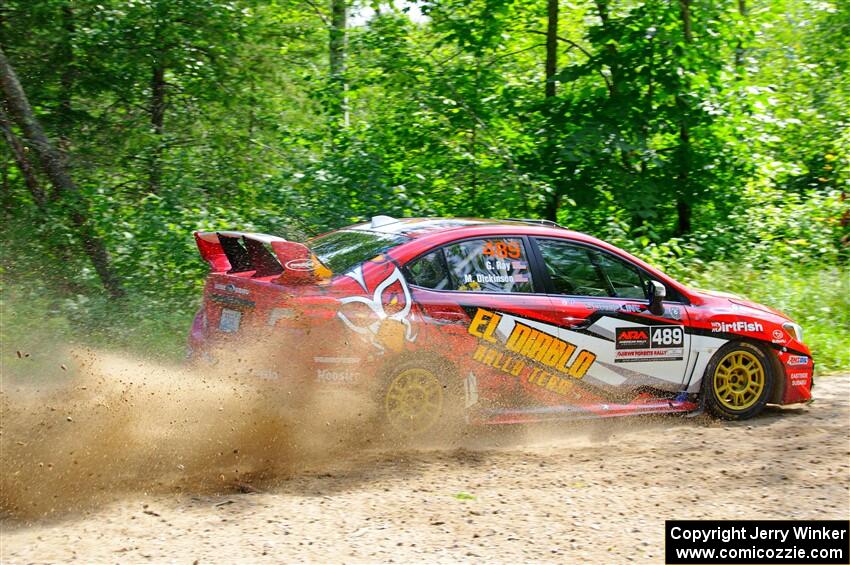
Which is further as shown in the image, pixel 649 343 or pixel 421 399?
pixel 649 343

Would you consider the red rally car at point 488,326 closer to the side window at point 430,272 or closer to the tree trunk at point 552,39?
the side window at point 430,272

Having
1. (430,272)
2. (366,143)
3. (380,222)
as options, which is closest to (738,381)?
(430,272)

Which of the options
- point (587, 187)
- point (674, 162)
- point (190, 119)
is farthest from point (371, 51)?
point (674, 162)

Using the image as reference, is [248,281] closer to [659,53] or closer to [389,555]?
[389,555]

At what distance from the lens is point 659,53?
41.0 ft

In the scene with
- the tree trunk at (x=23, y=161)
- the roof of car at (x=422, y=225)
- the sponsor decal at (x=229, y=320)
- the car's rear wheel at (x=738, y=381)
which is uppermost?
the tree trunk at (x=23, y=161)

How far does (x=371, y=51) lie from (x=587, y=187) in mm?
3564

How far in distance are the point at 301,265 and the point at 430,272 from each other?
39.5 inches

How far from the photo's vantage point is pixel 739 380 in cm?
791

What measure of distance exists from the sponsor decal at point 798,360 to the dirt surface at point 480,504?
2.69 feet

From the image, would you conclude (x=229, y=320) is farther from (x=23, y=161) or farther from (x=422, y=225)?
(x=23, y=161)

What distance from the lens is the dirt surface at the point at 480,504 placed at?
15.4 ft

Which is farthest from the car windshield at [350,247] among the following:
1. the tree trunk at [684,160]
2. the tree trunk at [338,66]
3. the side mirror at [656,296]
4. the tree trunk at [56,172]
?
the tree trunk at [684,160]

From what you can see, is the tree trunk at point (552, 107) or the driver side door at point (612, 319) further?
the tree trunk at point (552, 107)
